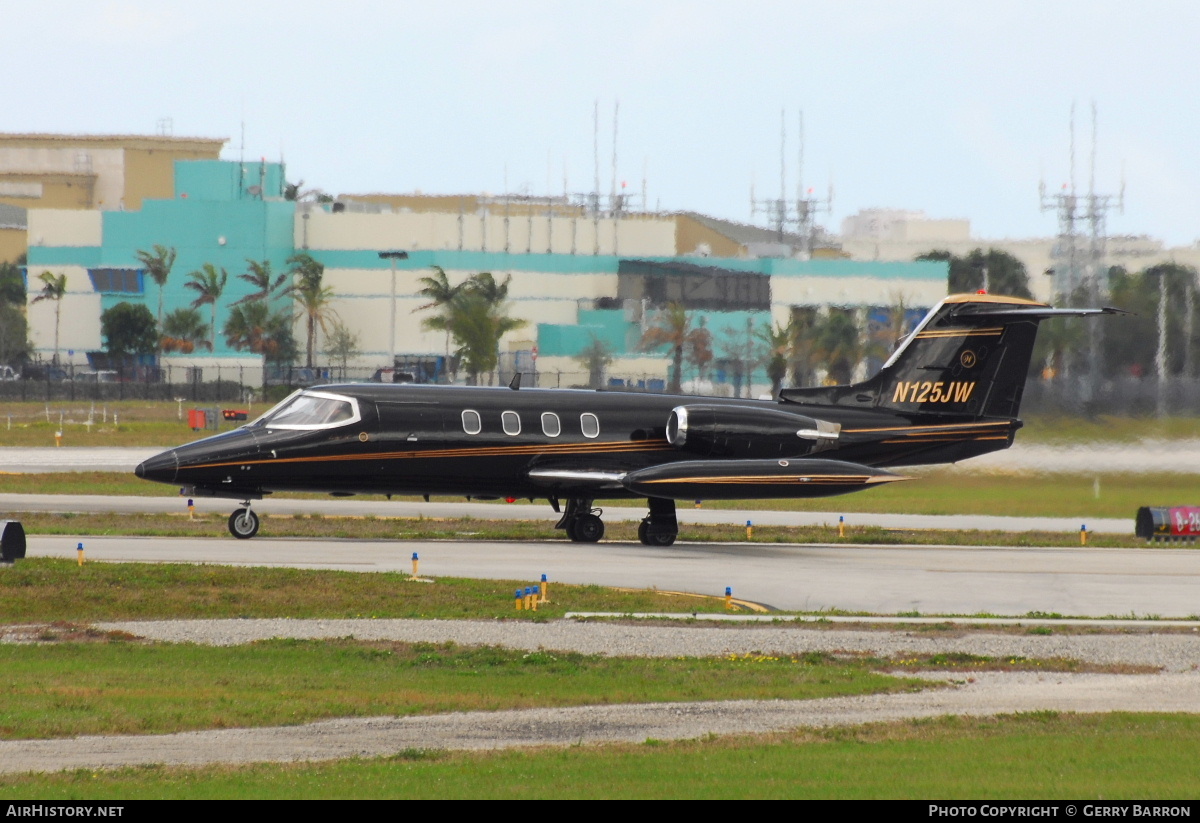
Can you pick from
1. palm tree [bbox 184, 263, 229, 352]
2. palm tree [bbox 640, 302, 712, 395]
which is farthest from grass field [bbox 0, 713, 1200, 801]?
palm tree [bbox 184, 263, 229, 352]

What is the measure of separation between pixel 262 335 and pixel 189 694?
319ft

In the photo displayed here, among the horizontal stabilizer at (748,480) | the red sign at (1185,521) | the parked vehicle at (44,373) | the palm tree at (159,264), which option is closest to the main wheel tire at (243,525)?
the horizontal stabilizer at (748,480)

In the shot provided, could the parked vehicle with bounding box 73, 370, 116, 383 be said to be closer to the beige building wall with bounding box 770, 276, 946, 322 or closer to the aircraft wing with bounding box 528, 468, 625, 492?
the beige building wall with bounding box 770, 276, 946, 322

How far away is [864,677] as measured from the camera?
16672 mm

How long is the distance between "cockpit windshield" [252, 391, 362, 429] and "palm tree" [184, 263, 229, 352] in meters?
81.8

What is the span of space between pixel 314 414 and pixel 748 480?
858cm

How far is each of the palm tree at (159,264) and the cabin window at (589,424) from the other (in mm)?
84524

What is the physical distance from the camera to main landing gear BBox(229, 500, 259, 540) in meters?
29.3

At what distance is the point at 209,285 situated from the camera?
10938 cm

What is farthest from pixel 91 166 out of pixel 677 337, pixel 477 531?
pixel 477 531

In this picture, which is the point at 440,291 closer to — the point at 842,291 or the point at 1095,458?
the point at 842,291

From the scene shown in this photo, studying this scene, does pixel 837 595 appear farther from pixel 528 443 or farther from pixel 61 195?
pixel 61 195

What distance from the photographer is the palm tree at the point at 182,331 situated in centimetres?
10975

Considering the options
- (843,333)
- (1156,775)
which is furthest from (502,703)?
(843,333)
